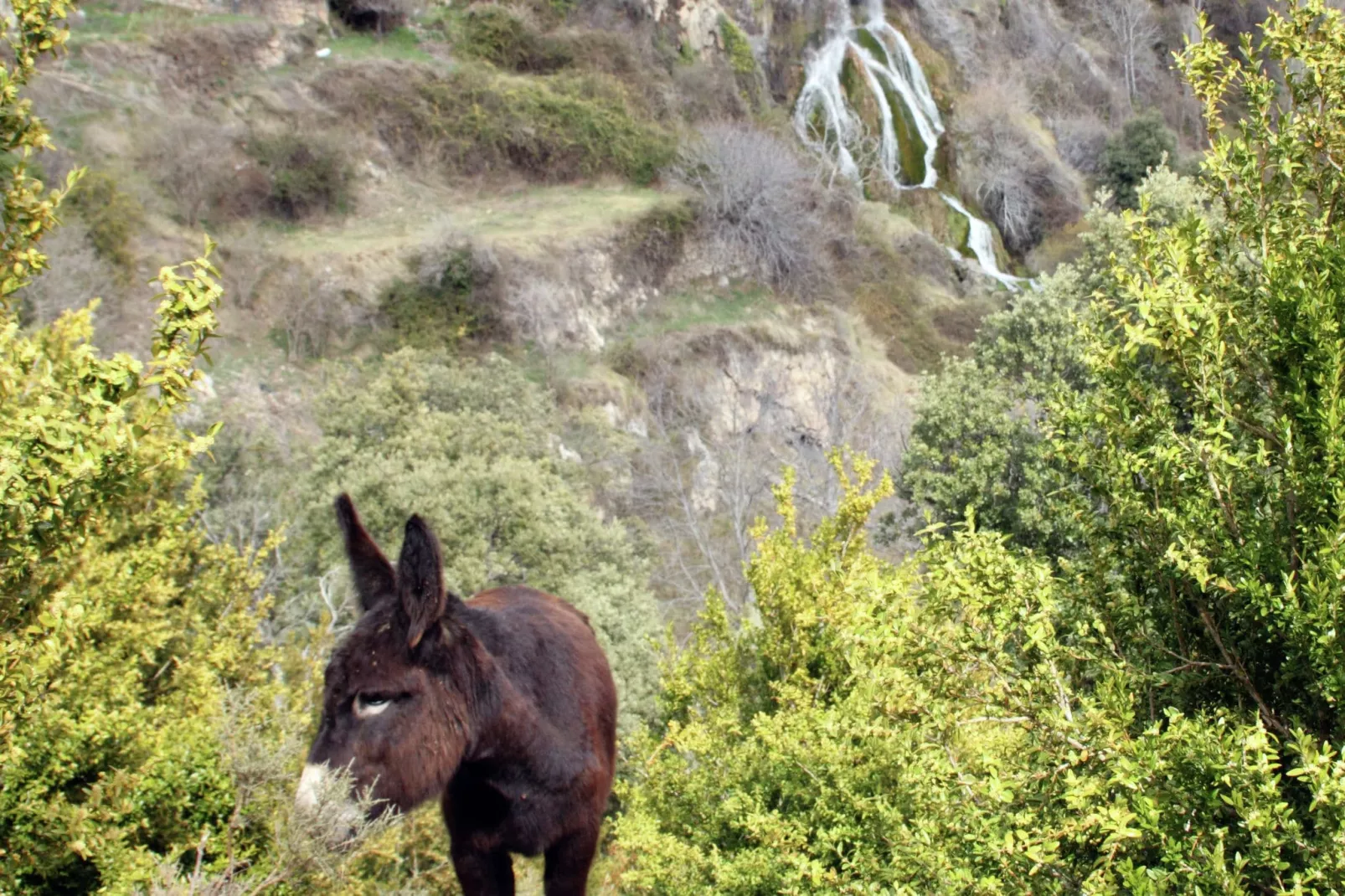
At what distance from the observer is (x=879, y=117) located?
4000cm

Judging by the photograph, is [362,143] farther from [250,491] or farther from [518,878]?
[518,878]

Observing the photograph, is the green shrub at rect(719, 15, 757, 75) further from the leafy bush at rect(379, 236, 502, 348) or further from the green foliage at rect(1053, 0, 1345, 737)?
the green foliage at rect(1053, 0, 1345, 737)

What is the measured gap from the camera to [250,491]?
647 inches

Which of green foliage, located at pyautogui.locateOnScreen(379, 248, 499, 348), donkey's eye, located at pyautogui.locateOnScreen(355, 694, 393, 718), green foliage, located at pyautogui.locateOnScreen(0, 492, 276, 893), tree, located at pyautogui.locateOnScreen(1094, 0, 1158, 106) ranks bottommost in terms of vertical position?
green foliage, located at pyautogui.locateOnScreen(379, 248, 499, 348)

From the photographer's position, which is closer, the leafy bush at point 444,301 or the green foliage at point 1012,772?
the green foliage at point 1012,772

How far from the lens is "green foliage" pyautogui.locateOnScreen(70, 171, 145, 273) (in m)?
22.2

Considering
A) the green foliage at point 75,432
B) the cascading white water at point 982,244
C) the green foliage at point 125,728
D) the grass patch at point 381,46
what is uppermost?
the green foliage at point 75,432

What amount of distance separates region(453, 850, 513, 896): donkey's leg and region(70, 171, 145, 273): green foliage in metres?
22.1

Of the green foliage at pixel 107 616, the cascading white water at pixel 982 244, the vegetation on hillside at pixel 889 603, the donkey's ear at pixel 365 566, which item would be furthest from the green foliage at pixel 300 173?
the donkey's ear at pixel 365 566

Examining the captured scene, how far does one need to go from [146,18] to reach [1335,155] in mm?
32800

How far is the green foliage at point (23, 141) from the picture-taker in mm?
3271

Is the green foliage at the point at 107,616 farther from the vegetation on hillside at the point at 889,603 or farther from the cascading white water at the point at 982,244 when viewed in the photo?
the cascading white water at the point at 982,244

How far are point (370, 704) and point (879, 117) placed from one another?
40.0 m

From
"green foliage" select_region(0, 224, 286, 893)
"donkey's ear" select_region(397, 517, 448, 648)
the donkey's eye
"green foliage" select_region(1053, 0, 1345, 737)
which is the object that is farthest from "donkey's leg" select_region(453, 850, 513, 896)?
"green foliage" select_region(1053, 0, 1345, 737)
